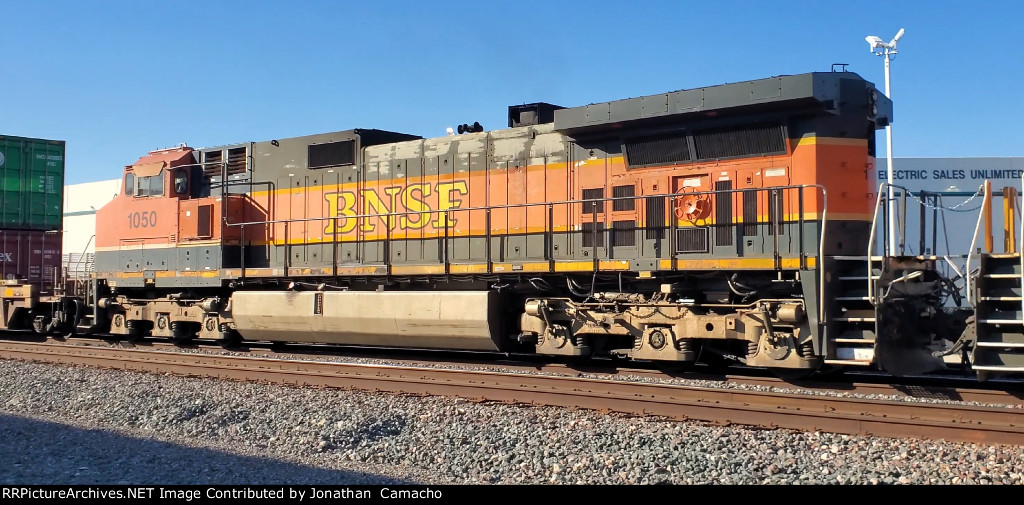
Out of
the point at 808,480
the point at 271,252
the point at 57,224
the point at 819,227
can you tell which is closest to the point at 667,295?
the point at 819,227

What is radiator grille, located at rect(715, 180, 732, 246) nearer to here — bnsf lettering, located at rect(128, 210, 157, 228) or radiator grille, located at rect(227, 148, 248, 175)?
radiator grille, located at rect(227, 148, 248, 175)

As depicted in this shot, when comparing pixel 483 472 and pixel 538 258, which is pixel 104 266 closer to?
pixel 538 258

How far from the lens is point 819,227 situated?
27.9 ft

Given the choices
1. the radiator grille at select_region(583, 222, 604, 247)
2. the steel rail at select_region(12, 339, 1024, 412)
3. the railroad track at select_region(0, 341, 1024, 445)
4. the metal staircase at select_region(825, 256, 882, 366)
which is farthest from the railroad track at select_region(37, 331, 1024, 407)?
the radiator grille at select_region(583, 222, 604, 247)

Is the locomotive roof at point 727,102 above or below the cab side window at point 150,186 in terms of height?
above

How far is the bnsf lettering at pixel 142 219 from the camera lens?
13952 millimetres

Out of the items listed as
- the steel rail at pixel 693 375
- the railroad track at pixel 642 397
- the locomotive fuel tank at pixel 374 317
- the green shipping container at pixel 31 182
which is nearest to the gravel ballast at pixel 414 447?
the railroad track at pixel 642 397

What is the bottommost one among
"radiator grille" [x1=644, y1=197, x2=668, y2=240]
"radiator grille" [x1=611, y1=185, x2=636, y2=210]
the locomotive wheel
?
the locomotive wheel

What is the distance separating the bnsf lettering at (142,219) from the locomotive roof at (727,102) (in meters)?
7.78

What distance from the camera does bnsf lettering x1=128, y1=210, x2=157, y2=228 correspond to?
45.8 ft

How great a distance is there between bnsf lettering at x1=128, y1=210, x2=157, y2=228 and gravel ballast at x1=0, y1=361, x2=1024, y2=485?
560 cm

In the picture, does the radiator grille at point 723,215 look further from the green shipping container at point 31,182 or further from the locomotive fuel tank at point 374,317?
the green shipping container at point 31,182

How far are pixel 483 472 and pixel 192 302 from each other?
9.06m

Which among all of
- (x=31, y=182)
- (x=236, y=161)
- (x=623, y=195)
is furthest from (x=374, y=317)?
(x=31, y=182)
